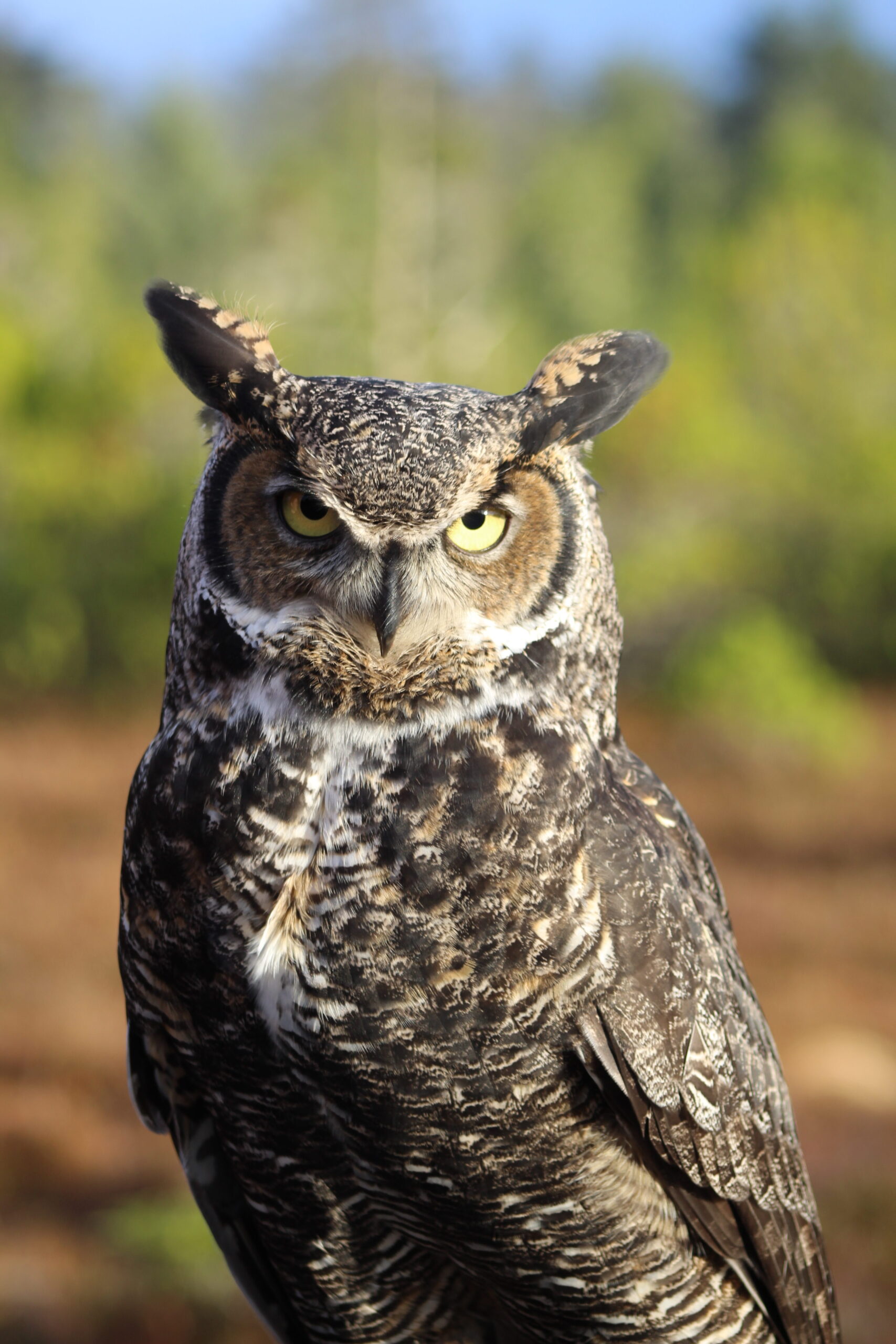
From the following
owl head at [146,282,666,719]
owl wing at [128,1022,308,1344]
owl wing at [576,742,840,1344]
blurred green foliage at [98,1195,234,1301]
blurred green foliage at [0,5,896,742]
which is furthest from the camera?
blurred green foliage at [0,5,896,742]

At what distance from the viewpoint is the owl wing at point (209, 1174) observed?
1502mm

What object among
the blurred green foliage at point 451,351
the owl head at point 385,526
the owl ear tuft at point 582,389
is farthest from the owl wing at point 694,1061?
the blurred green foliage at point 451,351

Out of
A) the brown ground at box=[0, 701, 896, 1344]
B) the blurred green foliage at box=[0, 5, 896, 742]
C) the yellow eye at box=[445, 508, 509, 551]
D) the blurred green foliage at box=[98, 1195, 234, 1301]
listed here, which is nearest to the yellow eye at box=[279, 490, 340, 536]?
the yellow eye at box=[445, 508, 509, 551]

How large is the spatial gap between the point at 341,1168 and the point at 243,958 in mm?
333

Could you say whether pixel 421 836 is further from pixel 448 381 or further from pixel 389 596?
pixel 448 381

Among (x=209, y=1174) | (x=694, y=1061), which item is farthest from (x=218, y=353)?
(x=209, y=1174)

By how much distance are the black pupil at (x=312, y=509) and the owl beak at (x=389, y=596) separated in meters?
0.08

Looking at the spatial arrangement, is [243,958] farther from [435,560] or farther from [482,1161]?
[435,560]

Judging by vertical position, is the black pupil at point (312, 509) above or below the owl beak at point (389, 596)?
above

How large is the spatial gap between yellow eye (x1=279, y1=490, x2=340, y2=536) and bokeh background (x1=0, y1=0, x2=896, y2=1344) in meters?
0.27

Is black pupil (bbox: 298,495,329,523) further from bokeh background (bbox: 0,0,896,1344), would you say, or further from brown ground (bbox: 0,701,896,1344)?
brown ground (bbox: 0,701,896,1344)

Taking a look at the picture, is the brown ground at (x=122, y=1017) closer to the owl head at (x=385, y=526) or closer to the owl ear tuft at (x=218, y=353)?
the owl head at (x=385, y=526)

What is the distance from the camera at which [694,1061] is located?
4.43ft

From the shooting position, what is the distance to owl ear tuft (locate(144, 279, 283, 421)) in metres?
1.18
